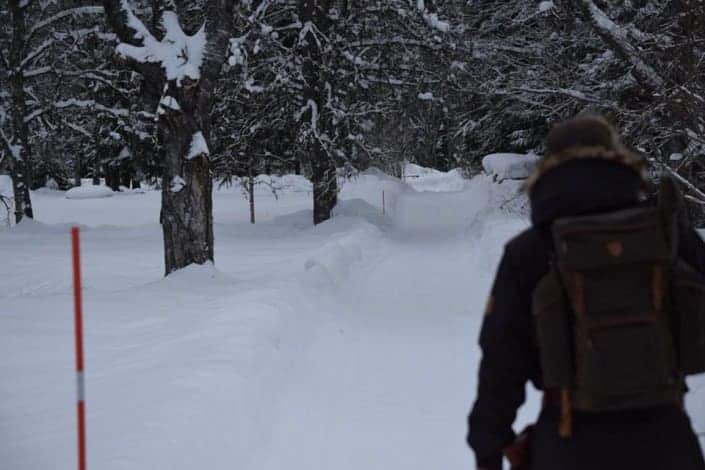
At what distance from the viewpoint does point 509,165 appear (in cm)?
1986

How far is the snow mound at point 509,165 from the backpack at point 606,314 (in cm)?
1647

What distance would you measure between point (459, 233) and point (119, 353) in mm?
14270

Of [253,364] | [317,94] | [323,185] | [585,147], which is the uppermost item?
[317,94]

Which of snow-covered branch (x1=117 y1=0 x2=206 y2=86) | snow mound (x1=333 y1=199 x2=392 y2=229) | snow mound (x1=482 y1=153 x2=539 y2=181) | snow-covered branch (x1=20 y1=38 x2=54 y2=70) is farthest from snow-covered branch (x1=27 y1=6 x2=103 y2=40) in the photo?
snow mound (x1=482 y1=153 x2=539 y2=181)

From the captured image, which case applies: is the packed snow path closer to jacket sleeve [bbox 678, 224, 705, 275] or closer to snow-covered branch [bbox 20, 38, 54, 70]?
jacket sleeve [bbox 678, 224, 705, 275]

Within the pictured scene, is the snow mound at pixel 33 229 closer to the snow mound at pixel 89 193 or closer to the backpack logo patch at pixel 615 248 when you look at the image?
the backpack logo patch at pixel 615 248

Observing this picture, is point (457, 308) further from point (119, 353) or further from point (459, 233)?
point (459, 233)

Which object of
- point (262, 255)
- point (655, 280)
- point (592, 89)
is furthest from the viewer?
point (262, 255)

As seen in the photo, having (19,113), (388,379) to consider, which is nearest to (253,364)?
(388,379)

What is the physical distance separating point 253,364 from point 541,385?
4050mm

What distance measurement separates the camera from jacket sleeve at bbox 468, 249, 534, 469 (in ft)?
7.13

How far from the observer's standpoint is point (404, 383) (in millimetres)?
6406

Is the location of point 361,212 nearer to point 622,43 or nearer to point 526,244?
point 622,43

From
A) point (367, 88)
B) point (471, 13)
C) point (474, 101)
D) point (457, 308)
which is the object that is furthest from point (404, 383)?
point (471, 13)
